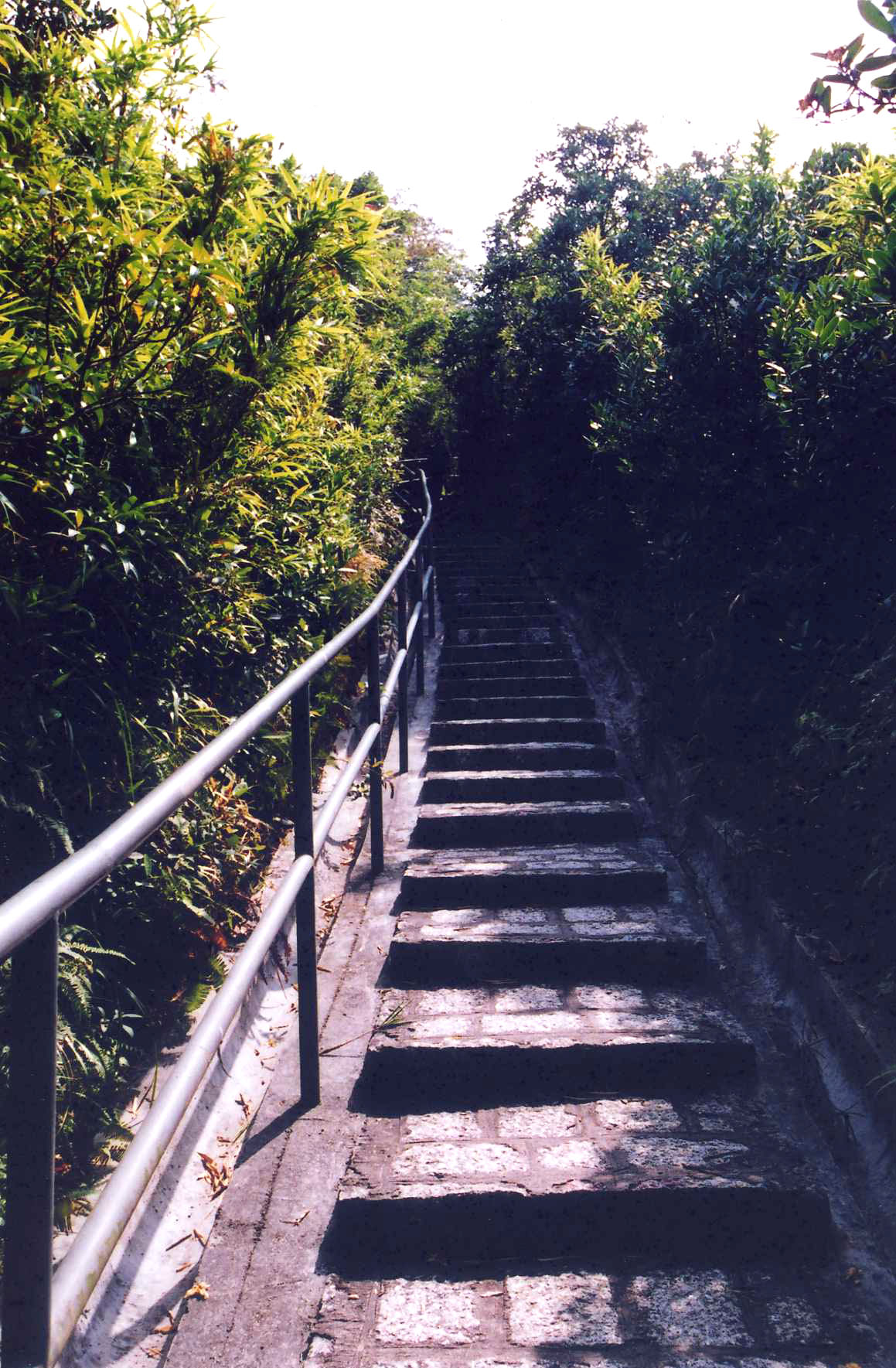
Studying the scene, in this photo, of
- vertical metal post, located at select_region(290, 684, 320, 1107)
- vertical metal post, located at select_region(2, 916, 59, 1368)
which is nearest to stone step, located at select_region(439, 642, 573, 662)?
vertical metal post, located at select_region(290, 684, 320, 1107)

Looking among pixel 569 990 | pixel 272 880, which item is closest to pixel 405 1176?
pixel 569 990

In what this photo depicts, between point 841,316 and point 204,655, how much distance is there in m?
2.19

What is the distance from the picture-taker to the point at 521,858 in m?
3.57

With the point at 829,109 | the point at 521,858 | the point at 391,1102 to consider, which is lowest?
the point at 391,1102

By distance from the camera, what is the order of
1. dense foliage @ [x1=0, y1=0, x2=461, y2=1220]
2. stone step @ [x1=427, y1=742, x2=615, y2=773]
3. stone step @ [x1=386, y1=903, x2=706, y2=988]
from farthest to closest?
stone step @ [x1=427, y1=742, x2=615, y2=773] < stone step @ [x1=386, y1=903, x2=706, y2=988] < dense foliage @ [x1=0, y1=0, x2=461, y2=1220]

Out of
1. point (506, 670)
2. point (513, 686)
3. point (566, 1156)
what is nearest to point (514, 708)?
point (513, 686)

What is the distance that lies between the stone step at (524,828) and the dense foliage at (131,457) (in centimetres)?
119

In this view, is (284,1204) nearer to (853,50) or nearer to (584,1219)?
(584,1219)

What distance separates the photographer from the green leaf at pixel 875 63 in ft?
6.46

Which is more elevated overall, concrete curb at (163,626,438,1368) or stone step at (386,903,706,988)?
stone step at (386,903,706,988)

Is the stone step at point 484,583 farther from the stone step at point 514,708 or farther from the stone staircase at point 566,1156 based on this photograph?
the stone staircase at point 566,1156

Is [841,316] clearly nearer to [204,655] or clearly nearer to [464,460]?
[204,655]

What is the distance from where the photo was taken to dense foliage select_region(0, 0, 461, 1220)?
1.87 metres

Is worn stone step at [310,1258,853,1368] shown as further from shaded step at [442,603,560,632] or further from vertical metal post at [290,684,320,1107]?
shaded step at [442,603,560,632]
